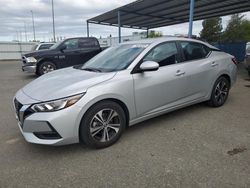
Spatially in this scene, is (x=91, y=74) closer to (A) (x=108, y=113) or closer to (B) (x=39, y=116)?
(A) (x=108, y=113)

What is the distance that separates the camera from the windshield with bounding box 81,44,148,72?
377 cm

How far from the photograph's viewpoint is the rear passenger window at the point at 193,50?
4.45m

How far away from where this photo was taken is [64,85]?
325cm

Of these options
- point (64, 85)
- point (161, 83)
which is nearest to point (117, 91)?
point (64, 85)

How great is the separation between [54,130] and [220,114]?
334 centimetres

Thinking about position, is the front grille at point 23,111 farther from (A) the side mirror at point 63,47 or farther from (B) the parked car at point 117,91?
(A) the side mirror at point 63,47

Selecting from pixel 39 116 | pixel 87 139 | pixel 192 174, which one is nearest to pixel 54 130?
pixel 39 116

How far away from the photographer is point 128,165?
290cm

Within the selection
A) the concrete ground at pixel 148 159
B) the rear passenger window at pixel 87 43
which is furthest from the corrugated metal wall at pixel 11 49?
the concrete ground at pixel 148 159

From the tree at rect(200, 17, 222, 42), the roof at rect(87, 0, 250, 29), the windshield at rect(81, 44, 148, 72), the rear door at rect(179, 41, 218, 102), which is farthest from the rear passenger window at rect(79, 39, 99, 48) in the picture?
the tree at rect(200, 17, 222, 42)

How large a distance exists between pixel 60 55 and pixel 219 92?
755cm

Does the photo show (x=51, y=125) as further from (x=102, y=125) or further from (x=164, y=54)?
(x=164, y=54)

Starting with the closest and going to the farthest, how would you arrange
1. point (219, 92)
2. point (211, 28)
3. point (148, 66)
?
point (148, 66) → point (219, 92) → point (211, 28)

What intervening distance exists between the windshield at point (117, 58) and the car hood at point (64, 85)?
30 cm
